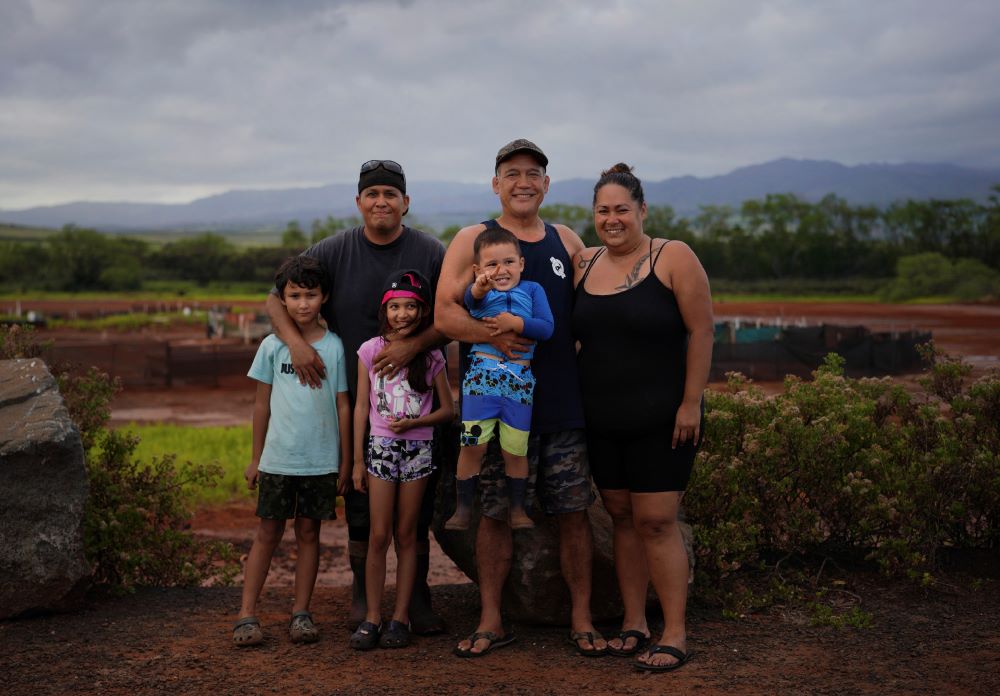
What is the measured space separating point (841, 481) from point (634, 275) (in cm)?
197

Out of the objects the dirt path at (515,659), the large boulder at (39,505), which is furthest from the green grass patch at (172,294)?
the dirt path at (515,659)

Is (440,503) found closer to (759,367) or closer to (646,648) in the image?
(646,648)

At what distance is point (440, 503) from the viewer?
15.3ft

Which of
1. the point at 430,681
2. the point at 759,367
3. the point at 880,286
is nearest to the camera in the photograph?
the point at 430,681

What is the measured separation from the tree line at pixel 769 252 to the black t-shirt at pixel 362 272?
4822 centimetres

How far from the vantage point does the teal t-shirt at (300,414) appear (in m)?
4.16

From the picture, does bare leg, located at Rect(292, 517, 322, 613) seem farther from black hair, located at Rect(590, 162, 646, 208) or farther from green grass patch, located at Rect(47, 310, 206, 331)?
green grass patch, located at Rect(47, 310, 206, 331)

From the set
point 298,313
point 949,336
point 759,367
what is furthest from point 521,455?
point 949,336

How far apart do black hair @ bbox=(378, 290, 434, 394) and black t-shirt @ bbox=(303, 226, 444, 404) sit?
198 mm

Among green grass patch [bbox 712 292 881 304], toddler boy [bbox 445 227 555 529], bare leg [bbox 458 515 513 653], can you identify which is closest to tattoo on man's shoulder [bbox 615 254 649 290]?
toddler boy [bbox 445 227 555 529]

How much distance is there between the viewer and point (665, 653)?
3748 millimetres

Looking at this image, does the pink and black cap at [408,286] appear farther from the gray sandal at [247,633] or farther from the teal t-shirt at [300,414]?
the gray sandal at [247,633]

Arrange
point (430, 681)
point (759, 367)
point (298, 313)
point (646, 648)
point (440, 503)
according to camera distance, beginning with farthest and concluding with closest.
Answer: point (759, 367)
point (440, 503)
point (298, 313)
point (646, 648)
point (430, 681)

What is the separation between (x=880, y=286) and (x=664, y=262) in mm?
50897
